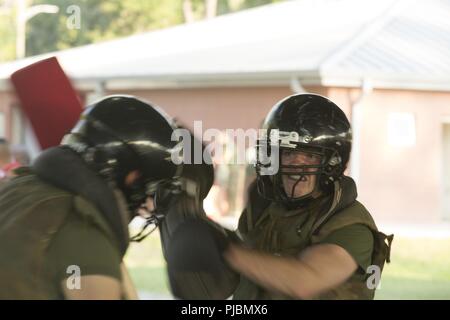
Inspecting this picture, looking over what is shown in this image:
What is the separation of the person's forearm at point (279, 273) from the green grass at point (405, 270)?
425 cm

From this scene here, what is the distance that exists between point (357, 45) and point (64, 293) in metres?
9.62

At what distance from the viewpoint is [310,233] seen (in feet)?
9.03

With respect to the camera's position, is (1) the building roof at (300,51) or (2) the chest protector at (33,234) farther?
(1) the building roof at (300,51)

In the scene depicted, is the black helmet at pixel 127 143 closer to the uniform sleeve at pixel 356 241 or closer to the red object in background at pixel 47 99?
the red object in background at pixel 47 99

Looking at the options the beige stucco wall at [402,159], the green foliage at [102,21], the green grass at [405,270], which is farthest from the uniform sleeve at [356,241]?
the green foliage at [102,21]

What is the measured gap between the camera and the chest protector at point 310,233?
2.67 metres

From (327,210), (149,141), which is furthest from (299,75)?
(149,141)

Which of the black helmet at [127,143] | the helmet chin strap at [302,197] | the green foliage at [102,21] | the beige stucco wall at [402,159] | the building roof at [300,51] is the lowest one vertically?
the beige stucco wall at [402,159]

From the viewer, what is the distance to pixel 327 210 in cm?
276

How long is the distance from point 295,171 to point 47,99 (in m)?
0.79

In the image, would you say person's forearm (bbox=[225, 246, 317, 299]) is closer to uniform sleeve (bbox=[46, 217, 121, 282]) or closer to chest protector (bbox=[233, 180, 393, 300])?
chest protector (bbox=[233, 180, 393, 300])

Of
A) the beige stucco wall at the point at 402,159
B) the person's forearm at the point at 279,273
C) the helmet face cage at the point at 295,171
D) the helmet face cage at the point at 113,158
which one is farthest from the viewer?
the beige stucco wall at the point at 402,159

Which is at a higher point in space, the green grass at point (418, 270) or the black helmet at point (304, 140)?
the black helmet at point (304, 140)

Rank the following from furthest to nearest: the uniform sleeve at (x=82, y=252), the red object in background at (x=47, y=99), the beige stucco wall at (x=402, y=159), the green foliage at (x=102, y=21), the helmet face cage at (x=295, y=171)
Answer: the green foliage at (x=102, y=21)
the beige stucco wall at (x=402, y=159)
the helmet face cage at (x=295, y=171)
the red object in background at (x=47, y=99)
the uniform sleeve at (x=82, y=252)
